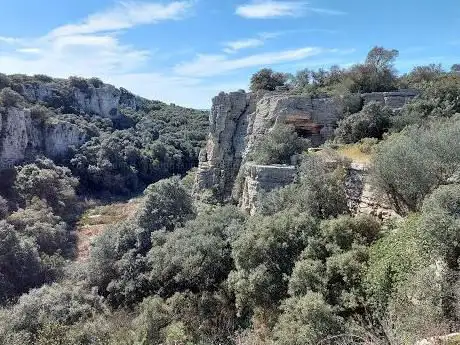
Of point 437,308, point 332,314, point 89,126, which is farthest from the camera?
point 89,126

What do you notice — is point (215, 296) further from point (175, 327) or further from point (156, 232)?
point (156, 232)

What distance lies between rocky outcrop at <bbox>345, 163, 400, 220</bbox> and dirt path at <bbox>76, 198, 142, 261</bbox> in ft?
53.6

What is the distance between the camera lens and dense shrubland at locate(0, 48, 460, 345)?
7.68 meters

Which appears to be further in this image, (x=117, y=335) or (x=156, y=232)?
(x=156, y=232)

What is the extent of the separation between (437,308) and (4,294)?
1711 cm

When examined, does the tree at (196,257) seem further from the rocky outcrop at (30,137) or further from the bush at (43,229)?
the rocky outcrop at (30,137)

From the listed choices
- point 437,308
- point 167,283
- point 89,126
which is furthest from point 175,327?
point 89,126

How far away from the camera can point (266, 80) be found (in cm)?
2512

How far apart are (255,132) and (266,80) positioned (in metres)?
5.69

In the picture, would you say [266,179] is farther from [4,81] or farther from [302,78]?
[4,81]

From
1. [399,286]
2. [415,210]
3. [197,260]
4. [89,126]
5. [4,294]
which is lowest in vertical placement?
[4,294]

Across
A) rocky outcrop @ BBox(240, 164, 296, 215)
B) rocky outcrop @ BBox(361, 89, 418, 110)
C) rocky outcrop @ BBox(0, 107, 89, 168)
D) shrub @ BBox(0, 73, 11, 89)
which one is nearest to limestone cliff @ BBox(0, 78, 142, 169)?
rocky outcrop @ BBox(0, 107, 89, 168)

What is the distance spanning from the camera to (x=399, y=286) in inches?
299

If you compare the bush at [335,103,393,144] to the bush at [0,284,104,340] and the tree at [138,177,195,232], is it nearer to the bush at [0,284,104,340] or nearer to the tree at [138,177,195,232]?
the tree at [138,177,195,232]
